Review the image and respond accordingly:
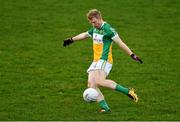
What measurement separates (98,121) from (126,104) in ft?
6.18

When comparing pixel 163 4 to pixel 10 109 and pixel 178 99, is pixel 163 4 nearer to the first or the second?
pixel 178 99

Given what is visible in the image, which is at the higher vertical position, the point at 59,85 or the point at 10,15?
the point at 10,15

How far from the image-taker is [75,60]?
18266 mm

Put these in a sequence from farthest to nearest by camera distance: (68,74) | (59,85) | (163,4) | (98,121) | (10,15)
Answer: (163,4)
(10,15)
(68,74)
(59,85)
(98,121)

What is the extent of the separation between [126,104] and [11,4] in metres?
12.5

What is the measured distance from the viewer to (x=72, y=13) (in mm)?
23906

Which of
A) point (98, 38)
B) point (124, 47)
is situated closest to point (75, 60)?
point (98, 38)

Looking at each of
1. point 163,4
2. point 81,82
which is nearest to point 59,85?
point 81,82

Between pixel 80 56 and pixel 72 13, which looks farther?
pixel 72 13

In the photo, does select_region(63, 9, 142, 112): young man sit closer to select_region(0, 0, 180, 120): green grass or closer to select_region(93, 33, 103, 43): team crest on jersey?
select_region(93, 33, 103, 43): team crest on jersey

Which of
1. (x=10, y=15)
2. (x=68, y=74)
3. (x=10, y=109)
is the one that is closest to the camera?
(x=10, y=109)

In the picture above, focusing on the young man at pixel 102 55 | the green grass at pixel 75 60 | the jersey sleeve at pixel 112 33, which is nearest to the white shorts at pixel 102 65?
the young man at pixel 102 55

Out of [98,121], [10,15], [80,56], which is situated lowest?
[98,121]

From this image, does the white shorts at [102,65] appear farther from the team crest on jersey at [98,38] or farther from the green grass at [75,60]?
the green grass at [75,60]
